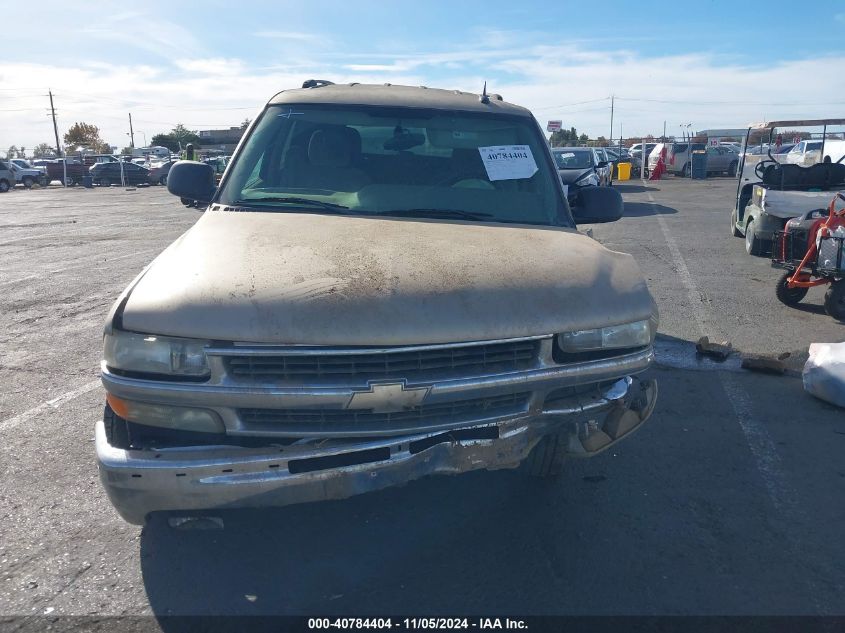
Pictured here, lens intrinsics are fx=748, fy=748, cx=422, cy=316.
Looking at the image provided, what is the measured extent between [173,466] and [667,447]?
9.60ft

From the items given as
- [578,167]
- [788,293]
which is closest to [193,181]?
[788,293]

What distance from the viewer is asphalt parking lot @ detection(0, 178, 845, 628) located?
9.67 ft

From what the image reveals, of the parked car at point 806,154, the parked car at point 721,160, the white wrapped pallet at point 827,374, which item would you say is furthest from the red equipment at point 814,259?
the parked car at point 721,160

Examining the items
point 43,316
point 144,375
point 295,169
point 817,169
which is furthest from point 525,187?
point 817,169

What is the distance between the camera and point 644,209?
1906 centimetres

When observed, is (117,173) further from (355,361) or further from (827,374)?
(355,361)

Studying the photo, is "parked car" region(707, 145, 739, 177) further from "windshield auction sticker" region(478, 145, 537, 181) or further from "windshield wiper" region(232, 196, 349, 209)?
"windshield wiper" region(232, 196, 349, 209)

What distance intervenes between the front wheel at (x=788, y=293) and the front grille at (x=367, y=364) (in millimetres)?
6018

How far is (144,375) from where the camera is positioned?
2703 mm

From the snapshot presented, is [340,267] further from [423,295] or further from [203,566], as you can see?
[203,566]

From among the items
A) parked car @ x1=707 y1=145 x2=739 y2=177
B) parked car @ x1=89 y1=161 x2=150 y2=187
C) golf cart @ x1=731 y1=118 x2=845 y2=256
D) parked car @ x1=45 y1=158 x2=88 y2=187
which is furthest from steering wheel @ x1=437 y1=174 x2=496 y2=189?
parked car @ x1=45 y1=158 x2=88 y2=187

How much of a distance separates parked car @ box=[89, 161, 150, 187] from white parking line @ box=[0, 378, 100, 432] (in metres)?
37.2

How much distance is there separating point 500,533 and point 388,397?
1.12m

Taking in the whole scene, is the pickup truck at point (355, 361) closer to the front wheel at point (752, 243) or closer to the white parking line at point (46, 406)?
the white parking line at point (46, 406)
